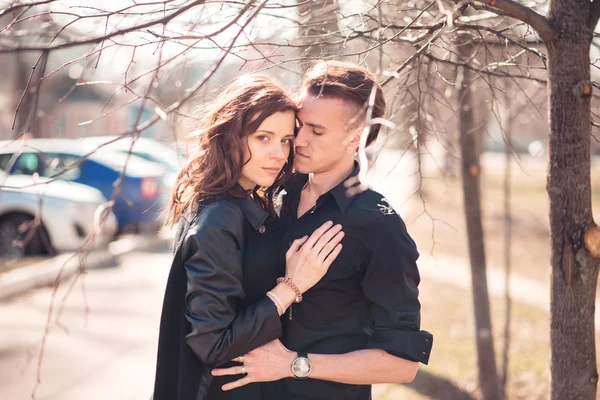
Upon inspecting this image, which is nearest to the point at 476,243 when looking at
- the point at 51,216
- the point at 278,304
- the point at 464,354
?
the point at 464,354

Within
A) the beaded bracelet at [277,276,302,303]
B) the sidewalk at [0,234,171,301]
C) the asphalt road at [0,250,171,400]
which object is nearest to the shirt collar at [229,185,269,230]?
the beaded bracelet at [277,276,302,303]

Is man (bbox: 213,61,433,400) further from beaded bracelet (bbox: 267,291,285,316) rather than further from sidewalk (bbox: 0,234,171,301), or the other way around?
sidewalk (bbox: 0,234,171,301)

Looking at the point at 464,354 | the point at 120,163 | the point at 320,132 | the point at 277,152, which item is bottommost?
the point at 464,354

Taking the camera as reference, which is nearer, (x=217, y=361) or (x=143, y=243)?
(x=217, y=361)

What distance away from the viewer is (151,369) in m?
5.86

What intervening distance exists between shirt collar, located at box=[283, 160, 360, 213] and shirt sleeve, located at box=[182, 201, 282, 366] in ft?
1.42

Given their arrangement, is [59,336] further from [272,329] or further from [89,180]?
[89,180]

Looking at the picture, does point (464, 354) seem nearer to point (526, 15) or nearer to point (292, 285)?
point (292, 285)

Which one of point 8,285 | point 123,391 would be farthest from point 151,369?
point 8,285

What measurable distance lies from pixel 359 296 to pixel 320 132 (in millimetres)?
698

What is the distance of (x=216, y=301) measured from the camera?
221cm

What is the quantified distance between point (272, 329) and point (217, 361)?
222mm

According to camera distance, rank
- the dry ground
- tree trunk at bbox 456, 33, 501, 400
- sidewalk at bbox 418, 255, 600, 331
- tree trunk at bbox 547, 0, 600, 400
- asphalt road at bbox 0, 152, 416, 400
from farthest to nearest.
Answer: sidewalk at bbox 418, 255, 600, 331, the dry ground, asphalt road at bbox 0, 152, 416, 400, tree trunk at bbox 456, 33, 501, 400, tree trunk at bbox 547, 0, 600, 400

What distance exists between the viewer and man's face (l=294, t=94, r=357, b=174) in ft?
→ 8.68
